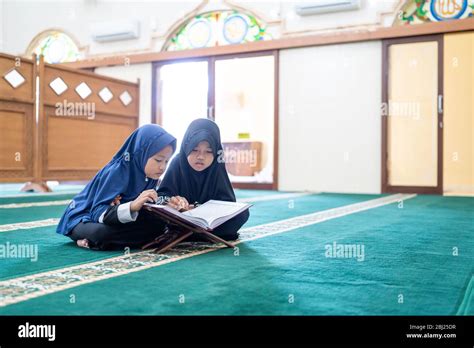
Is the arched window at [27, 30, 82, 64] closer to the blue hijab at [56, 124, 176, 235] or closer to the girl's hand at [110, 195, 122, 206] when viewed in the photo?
the blue hijab at [56, 124, 176, 235]

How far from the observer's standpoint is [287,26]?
7.43 metres

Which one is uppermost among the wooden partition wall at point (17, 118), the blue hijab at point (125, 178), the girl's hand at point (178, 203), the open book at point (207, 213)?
the wooden partition wall at point (17, 118)

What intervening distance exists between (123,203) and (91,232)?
0.20 metres

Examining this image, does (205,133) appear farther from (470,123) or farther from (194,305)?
(470,123)

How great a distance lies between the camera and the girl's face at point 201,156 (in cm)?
246

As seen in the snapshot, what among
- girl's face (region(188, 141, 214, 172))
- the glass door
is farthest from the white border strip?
the glass door

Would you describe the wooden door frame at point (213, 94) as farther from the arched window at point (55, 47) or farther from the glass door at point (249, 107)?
the glass door at point (249, 107)

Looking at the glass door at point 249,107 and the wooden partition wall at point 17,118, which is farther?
the glass door at point 249,107

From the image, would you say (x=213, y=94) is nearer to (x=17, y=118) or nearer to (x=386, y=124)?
(x=386, y=124)

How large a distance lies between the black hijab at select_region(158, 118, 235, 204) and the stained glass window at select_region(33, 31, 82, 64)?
7.23 metres

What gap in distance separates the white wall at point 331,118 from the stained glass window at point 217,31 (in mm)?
652

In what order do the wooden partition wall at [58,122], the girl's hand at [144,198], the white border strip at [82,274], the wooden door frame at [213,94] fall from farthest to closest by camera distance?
the wooden door frame at [213,94], the wooden partition wall at [58,122], the girl's hand at [144,198], the white border strip at [82,274]

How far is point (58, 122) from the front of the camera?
6281 millimetres

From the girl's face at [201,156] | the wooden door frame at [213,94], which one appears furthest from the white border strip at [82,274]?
the wooden door frame at [213,94]
